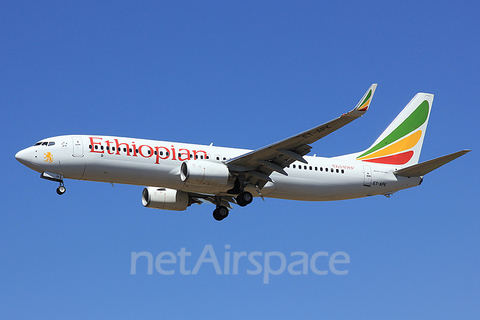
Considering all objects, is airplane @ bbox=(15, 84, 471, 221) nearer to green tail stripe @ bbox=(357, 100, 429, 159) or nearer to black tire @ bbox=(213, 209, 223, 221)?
black tire @ bbox=(213, 209, 223, 221)

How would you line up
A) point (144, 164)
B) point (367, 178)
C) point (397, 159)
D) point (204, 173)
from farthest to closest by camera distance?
point (397, 159) → point (367, 178) → point (204, 173) → point (144, 164)

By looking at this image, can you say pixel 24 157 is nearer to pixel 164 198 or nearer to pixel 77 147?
pixel 77 147

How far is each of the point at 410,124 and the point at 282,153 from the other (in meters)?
13.9

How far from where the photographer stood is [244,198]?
115ft

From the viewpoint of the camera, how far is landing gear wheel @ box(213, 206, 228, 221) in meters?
38.8

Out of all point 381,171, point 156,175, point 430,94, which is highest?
point 430,94

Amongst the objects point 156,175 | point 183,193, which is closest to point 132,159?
point 156,175

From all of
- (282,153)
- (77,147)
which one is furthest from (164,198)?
(282,153)

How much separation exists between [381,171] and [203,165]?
40.5 feet

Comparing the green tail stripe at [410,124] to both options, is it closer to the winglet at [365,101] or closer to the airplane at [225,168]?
the airplane at [225,168]

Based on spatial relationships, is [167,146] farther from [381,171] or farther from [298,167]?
[381,171]

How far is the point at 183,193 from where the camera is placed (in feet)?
128

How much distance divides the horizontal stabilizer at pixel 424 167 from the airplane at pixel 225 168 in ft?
0.20

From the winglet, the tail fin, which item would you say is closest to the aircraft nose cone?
the winglet
